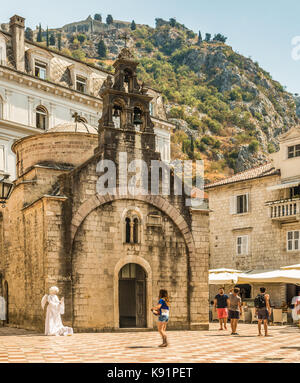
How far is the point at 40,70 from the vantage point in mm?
41562

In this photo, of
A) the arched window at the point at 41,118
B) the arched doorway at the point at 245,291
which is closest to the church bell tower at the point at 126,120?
the arched window at the point at 41,118

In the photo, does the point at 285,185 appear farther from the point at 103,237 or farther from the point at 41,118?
the point at 103,237

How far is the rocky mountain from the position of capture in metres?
111

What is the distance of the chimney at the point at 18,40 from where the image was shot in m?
39.4

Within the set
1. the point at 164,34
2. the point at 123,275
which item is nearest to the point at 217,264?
the point at 123,275

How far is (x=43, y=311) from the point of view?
74.1 feet

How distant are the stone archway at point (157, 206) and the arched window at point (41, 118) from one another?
17935mm

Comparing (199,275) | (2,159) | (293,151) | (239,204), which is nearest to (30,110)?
(2,159)

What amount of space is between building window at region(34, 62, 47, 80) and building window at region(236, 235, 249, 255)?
62.4 ft

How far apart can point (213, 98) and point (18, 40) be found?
96.0m

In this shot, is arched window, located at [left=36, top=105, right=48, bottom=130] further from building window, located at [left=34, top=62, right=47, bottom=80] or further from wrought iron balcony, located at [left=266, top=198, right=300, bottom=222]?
wrought iron balcony, located at [left=266, top=198, right=300, bottom=222]
